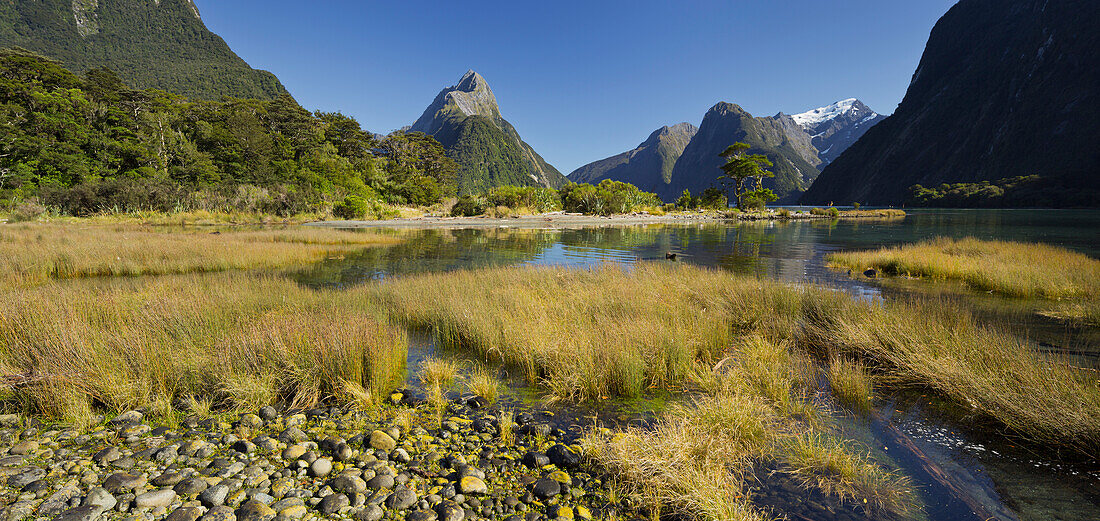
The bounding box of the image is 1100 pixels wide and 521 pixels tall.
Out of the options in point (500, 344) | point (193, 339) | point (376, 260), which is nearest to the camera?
point (193, 339)

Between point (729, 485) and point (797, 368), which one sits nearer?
point (729, 485)

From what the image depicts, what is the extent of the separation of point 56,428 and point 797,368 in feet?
28.4

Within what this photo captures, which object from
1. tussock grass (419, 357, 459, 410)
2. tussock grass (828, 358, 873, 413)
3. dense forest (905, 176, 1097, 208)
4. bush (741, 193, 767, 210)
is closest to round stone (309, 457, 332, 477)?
tussock grass (419, 357, 459, 410)

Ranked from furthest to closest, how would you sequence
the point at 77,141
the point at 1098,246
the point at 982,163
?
the point at 982,163
the point at 77,141
the point at 1098,246

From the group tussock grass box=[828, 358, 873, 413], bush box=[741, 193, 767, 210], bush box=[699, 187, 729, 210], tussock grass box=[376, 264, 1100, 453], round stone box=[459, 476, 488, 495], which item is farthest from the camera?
bush box=[699, 187, 729, 210]

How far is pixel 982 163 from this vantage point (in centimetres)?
12356

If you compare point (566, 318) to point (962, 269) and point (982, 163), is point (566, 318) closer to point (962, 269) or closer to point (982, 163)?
point (962, 269)

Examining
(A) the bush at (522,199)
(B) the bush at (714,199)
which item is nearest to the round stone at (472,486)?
(A) the bush at (522,199)

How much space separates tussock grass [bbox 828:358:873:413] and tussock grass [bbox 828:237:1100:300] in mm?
9145

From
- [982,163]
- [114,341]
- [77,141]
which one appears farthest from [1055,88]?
[77,141]

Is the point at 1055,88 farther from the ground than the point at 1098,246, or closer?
farther from the ground

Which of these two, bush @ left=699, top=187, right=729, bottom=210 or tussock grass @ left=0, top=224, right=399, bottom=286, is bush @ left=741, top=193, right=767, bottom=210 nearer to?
bush @ left=699, top=187, right=729, bottom=210

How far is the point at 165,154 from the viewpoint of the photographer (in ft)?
157

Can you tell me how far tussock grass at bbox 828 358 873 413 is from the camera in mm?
5035
